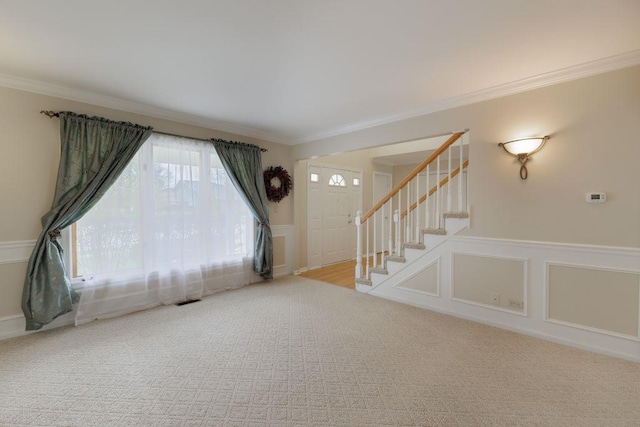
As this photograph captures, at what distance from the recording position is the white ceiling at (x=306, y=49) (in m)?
1.80

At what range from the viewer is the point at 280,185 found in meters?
5.07

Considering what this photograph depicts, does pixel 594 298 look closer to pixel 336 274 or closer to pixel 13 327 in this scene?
pixel 336 274

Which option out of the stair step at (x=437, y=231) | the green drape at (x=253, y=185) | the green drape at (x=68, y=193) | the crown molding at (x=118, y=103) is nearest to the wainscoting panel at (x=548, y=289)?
the stair step at (x=437, y=231)

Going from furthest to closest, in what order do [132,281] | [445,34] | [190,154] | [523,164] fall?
[190,154] < [132,281] < [523,164] < [445,34]

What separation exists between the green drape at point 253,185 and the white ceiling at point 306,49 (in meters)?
0.93

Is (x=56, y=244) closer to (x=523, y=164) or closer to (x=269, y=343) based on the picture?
(x=269, y=343)

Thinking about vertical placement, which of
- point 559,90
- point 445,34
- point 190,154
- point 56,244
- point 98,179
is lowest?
point 56,244

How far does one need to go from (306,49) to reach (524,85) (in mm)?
2230

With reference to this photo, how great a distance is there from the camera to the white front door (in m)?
5.84

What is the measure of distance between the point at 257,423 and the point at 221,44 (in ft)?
8.81

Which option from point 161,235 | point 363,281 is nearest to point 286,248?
point 363,281

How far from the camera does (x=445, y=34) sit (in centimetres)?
206

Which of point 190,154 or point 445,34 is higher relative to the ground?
point 445,34

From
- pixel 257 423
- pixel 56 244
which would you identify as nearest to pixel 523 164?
pixel 257 423
